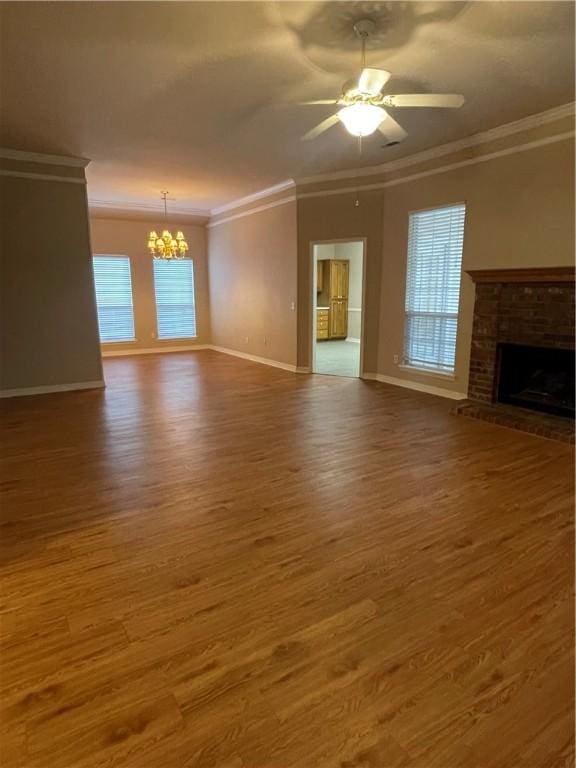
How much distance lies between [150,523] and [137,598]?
664mm

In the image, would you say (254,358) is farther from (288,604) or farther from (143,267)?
(288,604)

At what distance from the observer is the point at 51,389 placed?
595 centimetres

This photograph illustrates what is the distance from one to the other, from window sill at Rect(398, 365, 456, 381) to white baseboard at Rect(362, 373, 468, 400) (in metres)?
0.16

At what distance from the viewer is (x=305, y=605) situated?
6.37 feet

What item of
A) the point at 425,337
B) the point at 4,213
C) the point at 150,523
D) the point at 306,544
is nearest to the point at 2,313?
the point at 4,213

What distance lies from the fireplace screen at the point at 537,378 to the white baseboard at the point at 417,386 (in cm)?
62

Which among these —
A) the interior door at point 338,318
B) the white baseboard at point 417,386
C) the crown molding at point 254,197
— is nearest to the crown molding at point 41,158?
the crown molding at point 254,197

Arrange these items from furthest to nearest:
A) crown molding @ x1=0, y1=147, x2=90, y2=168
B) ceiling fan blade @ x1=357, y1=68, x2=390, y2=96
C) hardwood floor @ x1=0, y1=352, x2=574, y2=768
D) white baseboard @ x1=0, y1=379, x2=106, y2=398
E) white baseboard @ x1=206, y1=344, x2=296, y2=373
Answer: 1. white baseboard @ x1=206, y1=344, x2=296, y2=373
2. white baseboard @ x1=0, y1=379, x2=106, y2=398
3. crown molding @ x1=0, y1=147, x2=90, y2=168
4. ceiling fan blade @ x1=357, y1=68, x2=390, y2=96
5. hardwood floor @ x1=0, y1=352, x2=574, y2=768

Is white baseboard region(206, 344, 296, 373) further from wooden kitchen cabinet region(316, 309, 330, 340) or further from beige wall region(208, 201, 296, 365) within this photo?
wooden kitchen cabinet region(316, 309, 330, 340)

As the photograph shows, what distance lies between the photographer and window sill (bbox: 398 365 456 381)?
18.0ft

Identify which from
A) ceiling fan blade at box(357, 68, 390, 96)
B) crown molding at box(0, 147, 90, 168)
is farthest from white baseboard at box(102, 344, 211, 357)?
ceiling fan blade at box(357, 68, 390, 96)

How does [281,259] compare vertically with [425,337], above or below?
above

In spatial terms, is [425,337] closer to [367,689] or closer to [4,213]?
[367,689]

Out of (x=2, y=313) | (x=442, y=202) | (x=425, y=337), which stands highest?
(x=442, y=202)
